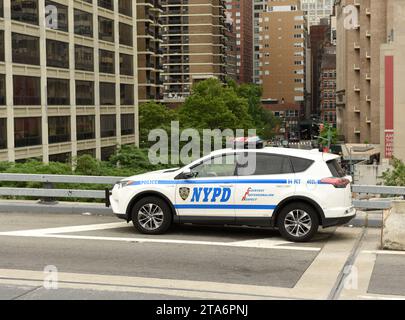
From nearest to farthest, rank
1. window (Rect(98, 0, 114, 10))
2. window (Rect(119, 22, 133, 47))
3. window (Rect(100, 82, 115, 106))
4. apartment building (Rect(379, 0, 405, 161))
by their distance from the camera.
A: apartment building (Rect(379, 0, 405, 161)) < window (Rect(98, 0, 114, 10)) < window (Rect(100, 82, 115, 106)) < window (Rect(119, 22, 133, 47))

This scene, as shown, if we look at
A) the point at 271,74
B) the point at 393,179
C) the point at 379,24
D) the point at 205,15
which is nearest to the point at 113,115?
the point at 379,24

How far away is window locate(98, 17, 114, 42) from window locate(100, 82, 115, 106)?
4466 millimetres

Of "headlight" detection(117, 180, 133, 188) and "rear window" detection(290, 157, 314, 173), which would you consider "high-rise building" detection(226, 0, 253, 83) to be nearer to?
"headlight" detection(117, 180, 133, 188)

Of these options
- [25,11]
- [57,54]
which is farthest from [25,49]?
[57,54]

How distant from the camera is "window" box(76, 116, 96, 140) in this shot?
57.2 m

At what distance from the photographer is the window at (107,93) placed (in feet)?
205

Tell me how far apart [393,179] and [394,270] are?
19.6 metres

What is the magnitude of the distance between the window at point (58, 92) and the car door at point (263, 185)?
43.8 metres

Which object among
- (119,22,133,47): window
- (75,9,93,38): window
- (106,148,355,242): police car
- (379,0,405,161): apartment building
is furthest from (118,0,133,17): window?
(106,148,355,242): police car

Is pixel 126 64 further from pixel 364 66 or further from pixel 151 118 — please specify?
pixel 364 66

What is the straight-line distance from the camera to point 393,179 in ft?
90.0

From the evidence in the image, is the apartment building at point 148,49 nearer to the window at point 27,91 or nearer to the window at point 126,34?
the window at point 126,34

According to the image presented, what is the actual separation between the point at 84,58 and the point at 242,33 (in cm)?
13492
